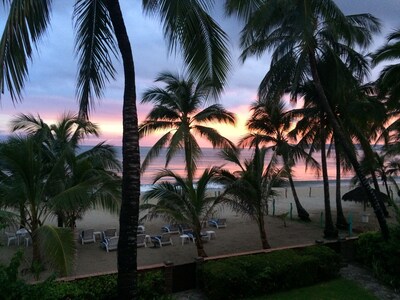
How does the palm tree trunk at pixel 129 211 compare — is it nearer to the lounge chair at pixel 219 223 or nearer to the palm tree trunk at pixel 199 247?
the palm tree trunk at pixel 199 247

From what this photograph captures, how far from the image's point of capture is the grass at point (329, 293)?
25.7 ft

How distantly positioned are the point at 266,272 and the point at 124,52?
5680 mm

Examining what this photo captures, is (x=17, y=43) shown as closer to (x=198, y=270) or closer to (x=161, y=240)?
(x=198, y=270)

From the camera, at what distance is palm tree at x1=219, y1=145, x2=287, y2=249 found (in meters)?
12.6

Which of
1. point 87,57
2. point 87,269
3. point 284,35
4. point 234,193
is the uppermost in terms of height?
point 284,35

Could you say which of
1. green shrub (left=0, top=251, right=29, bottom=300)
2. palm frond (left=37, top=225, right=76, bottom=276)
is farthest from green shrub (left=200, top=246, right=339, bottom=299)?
green shrub (left=0, top=251, right=29, bottom=300)

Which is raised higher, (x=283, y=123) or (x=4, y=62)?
(x=283, y=123)

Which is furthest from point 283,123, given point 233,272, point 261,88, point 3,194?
point 3,194

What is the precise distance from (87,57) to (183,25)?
6.69ft

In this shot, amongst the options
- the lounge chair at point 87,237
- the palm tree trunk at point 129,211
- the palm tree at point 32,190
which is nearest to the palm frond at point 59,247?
the palm tree at point 32,190

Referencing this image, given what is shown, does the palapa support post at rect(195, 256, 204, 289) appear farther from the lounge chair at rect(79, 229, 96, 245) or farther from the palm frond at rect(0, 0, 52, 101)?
the lounge chair at rect(79, 229, 96, 245)

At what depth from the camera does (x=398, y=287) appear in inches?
332

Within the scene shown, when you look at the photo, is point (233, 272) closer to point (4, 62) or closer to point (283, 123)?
point (4, 62)

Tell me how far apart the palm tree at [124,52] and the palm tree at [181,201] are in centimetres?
587
